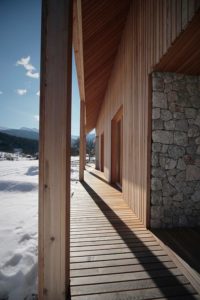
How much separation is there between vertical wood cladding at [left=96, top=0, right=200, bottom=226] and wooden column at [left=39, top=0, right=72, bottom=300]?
1207mm

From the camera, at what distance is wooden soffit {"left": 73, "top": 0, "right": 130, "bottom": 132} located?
3.41 meters

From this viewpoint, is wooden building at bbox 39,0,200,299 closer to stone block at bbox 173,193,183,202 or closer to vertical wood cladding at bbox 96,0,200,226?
vertical wood cladding at bbox 96,0,200,226

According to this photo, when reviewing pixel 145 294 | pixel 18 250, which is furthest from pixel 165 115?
pixel 18 250

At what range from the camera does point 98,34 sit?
417cm

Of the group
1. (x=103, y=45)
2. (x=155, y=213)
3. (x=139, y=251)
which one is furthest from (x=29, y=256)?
(x=103, y=45)

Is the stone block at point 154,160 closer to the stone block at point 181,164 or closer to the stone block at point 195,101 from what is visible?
the stone block at point 181,164

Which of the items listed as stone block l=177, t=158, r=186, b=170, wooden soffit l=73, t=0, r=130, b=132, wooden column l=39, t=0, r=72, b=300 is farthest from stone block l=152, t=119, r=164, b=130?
wooden soffit l=73, t=0, r=130, b=132

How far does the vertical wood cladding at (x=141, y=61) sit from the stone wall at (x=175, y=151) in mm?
160

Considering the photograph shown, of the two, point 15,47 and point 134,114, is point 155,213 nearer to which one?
point 134,114

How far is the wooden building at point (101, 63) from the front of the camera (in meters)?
1.46

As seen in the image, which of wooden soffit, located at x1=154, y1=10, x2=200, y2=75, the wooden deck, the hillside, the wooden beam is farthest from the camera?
the hillside

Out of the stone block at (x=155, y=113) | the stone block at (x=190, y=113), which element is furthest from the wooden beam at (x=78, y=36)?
the stone block at (x=190, y=113)

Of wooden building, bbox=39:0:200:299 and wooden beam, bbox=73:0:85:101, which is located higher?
wooden beam, bbox=73:0:85:101

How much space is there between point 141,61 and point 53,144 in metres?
2.51
